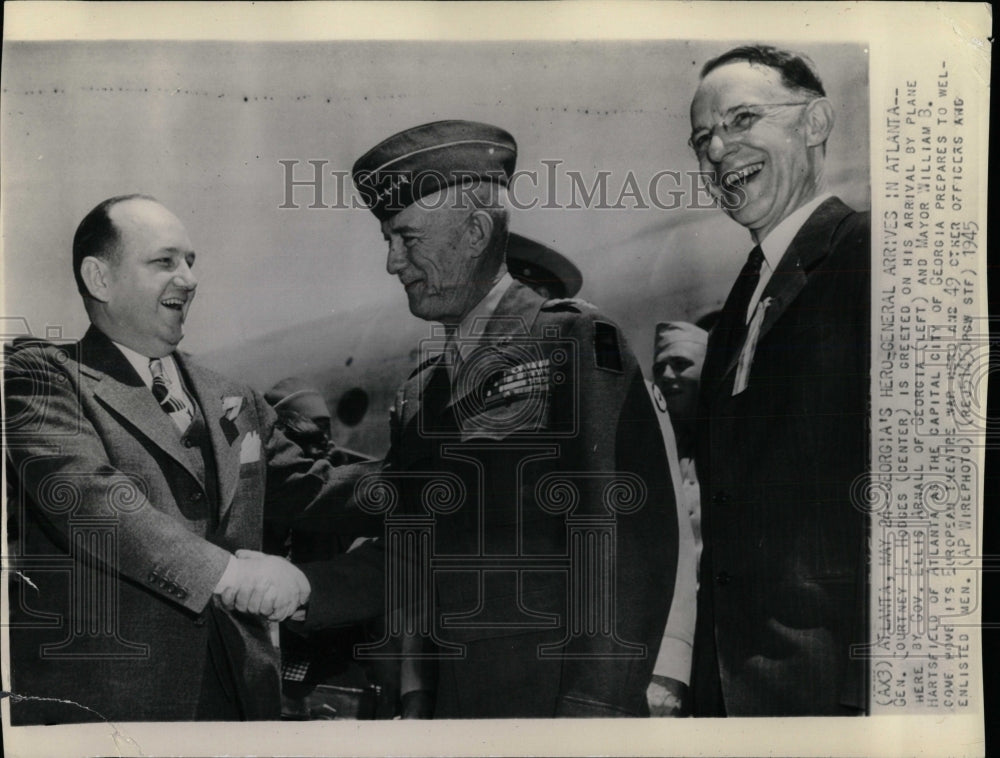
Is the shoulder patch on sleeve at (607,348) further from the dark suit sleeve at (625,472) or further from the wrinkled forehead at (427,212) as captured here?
the wrinkled forehead at (427,212)

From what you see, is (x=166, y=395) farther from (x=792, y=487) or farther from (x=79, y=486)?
(x=792, y=487)

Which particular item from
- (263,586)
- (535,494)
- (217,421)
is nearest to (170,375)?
(217,421)

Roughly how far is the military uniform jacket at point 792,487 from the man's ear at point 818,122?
18cm

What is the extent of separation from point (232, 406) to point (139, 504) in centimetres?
37

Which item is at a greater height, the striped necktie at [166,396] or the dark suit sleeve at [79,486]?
the striped necktie at [166,396]

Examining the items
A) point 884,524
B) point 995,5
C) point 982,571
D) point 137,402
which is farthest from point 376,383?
point 995,5

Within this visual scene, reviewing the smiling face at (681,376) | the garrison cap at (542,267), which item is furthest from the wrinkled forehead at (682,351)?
the garrison cap at (542,267)

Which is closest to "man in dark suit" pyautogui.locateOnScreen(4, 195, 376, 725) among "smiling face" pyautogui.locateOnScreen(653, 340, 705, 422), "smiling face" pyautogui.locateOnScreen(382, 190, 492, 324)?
"smiling face" pyautogui.locateOnScreen(382, 190, 492, 324)

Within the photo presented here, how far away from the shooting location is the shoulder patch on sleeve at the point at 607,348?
2713 millimetres

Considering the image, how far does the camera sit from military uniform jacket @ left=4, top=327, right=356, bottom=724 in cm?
267

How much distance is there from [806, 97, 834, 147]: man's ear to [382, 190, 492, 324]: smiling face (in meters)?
0.98

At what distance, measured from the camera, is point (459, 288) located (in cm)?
272

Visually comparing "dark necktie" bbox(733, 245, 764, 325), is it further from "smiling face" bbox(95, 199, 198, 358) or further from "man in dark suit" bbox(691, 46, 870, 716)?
"smiling face" bbox(95, 199, 198, 358)

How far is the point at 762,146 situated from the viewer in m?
2.72
